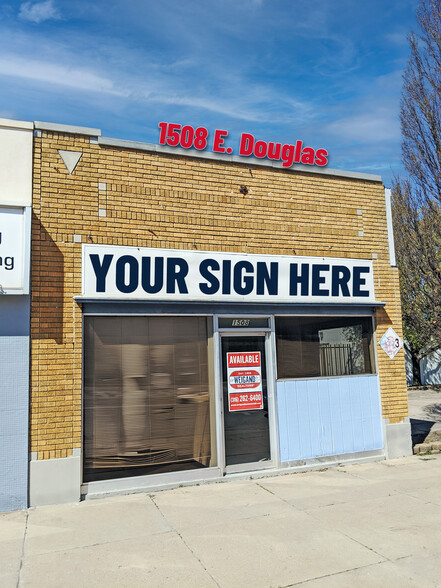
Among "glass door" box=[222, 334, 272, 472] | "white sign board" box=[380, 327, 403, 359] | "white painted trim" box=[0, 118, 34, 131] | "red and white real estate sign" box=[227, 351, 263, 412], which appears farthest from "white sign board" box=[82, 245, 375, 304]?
"white painted trim" box=[0, 118, 34, 131]

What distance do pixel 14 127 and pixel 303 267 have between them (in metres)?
5.75

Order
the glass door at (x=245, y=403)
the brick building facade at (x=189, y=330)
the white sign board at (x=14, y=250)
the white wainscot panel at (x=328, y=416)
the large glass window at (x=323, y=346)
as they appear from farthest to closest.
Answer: the large glass window at (x=323, y=346) < the white wainscot panel at (x=328, y=416) < the glass door at (x=245, y=403) < the brick building facade at (x=189, y=330) < the white sign board at (x=14, y=250)

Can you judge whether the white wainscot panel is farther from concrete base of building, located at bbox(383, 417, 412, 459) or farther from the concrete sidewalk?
the concrete sidewalk

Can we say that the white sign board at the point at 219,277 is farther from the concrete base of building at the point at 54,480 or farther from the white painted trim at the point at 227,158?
the concrete base of building at the point at 54,480

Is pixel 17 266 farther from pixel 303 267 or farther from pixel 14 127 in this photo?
pixel 303 267

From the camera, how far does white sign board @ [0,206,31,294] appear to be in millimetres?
7340

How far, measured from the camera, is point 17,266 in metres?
7.40

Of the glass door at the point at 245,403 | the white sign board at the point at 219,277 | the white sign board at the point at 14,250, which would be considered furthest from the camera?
the glass door at the point at 245,403

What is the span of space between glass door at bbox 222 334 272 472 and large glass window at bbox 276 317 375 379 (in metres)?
0.50

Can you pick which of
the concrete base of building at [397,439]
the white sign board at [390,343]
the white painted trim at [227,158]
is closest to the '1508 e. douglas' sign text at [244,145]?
the white painted trim at [227,158]

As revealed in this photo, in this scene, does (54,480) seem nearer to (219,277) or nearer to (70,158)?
(219,277)

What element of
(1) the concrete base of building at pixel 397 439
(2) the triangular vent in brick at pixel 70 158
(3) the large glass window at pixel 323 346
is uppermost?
(2) the triangular vent in brick at pixel 70 158

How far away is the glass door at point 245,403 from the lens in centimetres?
884

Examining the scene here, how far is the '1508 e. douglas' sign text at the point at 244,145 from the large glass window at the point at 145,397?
337 cm
